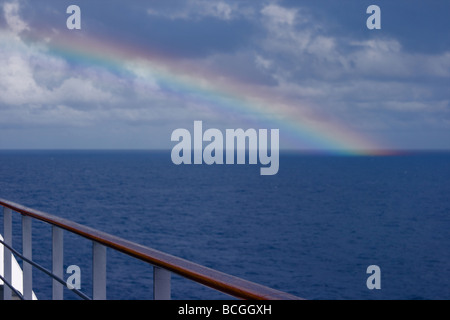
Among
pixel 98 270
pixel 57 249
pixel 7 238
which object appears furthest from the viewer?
pixel 7 238

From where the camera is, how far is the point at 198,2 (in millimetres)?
69312

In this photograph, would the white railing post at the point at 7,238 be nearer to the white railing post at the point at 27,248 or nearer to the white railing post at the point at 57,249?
the white railing post at the point at 27,248

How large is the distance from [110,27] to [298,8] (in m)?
29.4

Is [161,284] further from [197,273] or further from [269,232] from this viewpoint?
[269,232]

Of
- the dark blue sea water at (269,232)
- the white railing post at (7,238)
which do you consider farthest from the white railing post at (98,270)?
the dark blue sea water at (269,232)

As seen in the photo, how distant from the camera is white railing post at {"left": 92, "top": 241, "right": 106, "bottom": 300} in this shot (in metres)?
1.32

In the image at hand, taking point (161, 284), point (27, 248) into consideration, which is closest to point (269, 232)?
point (27, 248)

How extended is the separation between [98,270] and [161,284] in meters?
0.33

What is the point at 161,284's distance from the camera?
1.06 meters

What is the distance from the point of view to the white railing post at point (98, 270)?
4.32 feet

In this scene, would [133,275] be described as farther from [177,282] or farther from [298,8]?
[298,8]

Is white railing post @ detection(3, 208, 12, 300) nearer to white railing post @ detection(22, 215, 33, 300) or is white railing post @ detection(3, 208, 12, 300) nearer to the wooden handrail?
white railing post @ detection(22, 215, 33, 300)

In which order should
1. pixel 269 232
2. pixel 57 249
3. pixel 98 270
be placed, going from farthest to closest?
1. pixel 269 232
2. pixel 57 249
3. pixel 98 270

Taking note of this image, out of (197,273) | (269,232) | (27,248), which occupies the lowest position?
(269,232)
